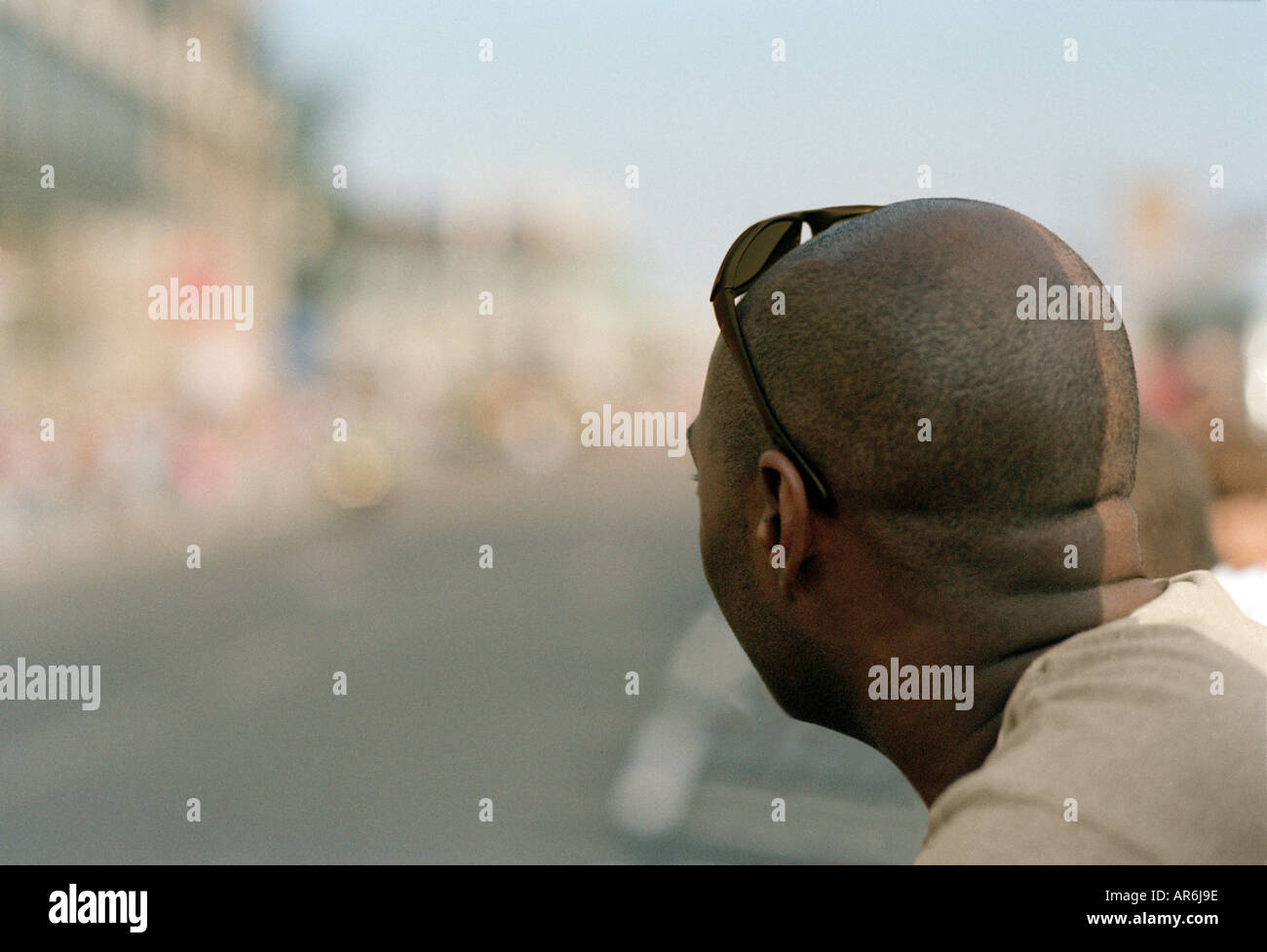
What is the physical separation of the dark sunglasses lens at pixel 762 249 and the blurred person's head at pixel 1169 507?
1.17 meters

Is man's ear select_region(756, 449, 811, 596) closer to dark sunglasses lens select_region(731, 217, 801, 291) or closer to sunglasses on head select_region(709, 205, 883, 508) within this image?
sunglasses on head select_region(709, 205, 883, 508)

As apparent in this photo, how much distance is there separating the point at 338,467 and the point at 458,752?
18.4 meters

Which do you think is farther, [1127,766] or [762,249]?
[762,249]

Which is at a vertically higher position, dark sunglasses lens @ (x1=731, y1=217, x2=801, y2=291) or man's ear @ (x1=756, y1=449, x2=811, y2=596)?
dark sunglasses lens @ (x1=731, y1=217, x2=801, y2=291)

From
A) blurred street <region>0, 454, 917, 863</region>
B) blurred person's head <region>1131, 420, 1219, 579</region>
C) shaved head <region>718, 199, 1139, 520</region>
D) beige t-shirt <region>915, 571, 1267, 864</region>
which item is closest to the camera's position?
beige t-shirt <region>915, 571, 1267, 864</region>

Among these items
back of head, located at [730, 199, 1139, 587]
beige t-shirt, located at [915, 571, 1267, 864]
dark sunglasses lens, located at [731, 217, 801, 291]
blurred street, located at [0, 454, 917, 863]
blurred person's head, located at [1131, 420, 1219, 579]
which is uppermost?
dark sunglasses lens, located at [731, 217, 801, 291]

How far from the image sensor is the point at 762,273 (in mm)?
1388

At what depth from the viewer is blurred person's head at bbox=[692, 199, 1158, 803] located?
1163 mm

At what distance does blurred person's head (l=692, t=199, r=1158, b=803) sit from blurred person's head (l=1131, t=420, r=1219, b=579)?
116 centimetres

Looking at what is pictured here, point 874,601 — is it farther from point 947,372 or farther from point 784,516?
point 947,372

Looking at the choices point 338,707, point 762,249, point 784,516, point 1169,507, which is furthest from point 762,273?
point 338,707

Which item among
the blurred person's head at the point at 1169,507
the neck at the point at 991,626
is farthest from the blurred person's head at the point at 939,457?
the blurred person's head at the point at 1169,507

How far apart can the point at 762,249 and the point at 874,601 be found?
400mm

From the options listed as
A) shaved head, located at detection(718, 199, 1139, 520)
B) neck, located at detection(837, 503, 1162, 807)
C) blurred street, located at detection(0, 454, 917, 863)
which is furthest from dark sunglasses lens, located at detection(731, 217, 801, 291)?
blurred street, located at detection(0, 454, 917, 863)
